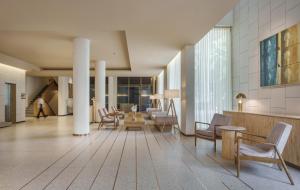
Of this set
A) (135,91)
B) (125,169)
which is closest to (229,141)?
(125,169)

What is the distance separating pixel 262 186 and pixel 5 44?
9.74m

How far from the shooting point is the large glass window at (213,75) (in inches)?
372

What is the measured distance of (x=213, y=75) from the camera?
956cm

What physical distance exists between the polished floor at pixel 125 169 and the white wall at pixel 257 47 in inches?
91.0

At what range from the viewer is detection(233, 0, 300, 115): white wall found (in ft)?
19.0

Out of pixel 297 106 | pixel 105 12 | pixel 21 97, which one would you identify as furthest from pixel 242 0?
pixel 21 97

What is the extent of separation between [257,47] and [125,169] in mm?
5878

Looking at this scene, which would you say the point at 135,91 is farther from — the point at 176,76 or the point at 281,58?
the point at 281,58

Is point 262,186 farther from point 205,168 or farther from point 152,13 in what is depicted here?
point 152,13

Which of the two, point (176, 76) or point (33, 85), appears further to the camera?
point (33, 85)

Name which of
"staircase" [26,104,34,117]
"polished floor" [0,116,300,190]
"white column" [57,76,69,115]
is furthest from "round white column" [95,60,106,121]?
"staircase" [26,104,34,117]

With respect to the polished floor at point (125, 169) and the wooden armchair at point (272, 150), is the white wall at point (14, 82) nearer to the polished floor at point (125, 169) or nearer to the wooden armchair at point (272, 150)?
the polished floor at point (125, 169)

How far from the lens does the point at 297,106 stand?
5.50m

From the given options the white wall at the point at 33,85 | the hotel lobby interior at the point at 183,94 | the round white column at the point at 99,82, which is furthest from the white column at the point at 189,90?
the white wall at the point at 33,85
